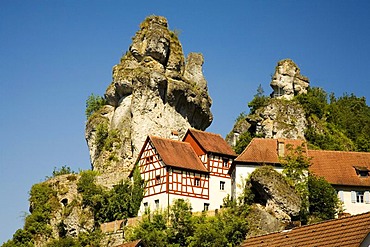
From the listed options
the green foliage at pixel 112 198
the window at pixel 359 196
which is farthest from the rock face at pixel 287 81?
the green foliage at pixel 112 198

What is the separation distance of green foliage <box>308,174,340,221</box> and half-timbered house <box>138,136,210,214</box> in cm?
854

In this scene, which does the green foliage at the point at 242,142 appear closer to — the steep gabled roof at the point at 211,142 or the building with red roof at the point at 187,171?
the steep gabled roof at the point at 211,142

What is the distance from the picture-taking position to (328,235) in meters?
28.9

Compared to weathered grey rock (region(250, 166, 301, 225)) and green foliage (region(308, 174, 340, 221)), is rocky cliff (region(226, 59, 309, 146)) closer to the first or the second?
green foliage (region(308, 174, 340, 221))

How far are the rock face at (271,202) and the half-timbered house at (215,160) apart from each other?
195 inches

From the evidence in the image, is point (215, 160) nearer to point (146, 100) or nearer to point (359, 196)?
point (146, 100)

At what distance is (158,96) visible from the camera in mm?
75938

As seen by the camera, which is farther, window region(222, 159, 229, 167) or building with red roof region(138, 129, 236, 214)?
window region(222, 159, 229, 167)

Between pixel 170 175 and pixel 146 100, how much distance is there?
12.4m

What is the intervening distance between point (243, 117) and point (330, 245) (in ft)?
198

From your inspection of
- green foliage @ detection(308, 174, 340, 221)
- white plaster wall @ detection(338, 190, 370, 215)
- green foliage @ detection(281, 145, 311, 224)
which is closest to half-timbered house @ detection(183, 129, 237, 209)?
green foliage @ detection(281, 145, 311, 224)

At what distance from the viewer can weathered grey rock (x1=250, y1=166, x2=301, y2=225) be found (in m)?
61.4

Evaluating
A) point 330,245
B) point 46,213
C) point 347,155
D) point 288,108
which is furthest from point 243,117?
point 330,245

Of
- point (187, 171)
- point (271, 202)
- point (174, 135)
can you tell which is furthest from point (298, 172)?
point (174, 135)
